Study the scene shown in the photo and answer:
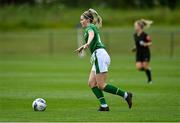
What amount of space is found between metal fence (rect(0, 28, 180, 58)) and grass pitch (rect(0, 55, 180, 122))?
16.5 m

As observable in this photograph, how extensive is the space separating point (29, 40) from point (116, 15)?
9595 millimetres

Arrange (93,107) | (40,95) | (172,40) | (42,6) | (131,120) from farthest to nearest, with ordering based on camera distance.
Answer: (42,6), (172,40), (40,95), (93,107), (131,120)

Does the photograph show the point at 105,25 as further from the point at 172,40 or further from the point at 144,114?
the point at 144,114

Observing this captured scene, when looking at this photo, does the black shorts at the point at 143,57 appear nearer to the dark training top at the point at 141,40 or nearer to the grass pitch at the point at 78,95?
the dark training top at the point at 141,40

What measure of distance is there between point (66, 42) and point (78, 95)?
1229 inches

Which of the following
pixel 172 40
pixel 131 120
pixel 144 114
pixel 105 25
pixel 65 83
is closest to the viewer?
pixel 131 120

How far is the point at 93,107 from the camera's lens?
16.7 metres

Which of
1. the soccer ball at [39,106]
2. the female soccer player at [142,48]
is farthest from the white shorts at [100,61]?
the female soccer player at [142,48]

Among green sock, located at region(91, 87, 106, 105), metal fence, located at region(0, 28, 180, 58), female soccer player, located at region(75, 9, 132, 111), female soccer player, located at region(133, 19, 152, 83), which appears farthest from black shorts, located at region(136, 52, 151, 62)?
metal fence, located at region(0, 28, 180, 58)

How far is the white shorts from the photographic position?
15.8 m

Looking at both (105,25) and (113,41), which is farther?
(105,25)

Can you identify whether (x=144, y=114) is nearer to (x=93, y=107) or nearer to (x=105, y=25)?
(x=93, y=107)

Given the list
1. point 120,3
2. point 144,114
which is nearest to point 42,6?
point 120,3

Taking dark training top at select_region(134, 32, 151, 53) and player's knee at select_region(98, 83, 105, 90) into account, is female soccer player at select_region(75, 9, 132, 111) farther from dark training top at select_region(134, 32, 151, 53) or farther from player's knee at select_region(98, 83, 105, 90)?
dark training top at select_region(134, 32, 151, 53)
